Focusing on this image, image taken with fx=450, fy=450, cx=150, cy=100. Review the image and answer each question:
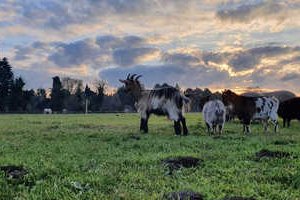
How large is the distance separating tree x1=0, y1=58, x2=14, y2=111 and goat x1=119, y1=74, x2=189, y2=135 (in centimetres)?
8668

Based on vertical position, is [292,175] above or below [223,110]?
below

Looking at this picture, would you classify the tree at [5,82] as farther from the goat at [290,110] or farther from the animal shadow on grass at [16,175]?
the animal shadow on grass at [16,175]

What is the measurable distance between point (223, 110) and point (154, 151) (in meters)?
9.49

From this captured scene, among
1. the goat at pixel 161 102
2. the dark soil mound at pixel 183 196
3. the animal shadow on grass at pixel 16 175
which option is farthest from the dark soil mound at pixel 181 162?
the goat at pixel 161 102

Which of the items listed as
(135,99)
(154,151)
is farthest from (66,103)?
(154,151)

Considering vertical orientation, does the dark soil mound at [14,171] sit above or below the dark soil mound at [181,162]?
below

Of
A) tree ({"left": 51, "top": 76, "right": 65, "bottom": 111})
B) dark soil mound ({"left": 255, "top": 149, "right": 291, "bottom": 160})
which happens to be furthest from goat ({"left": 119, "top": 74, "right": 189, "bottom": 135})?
tree ({"left": 51, "top": 76, "right": 65, "bottom": 111})

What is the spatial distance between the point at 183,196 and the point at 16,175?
4025 millimetres

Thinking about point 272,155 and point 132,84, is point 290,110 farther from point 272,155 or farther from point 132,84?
point 272,155

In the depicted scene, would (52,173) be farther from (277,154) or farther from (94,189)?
(277,154)

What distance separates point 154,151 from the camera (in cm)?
1405

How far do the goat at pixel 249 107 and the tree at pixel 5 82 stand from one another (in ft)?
289

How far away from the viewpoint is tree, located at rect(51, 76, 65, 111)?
122m

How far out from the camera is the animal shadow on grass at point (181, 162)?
10531 millimetres
